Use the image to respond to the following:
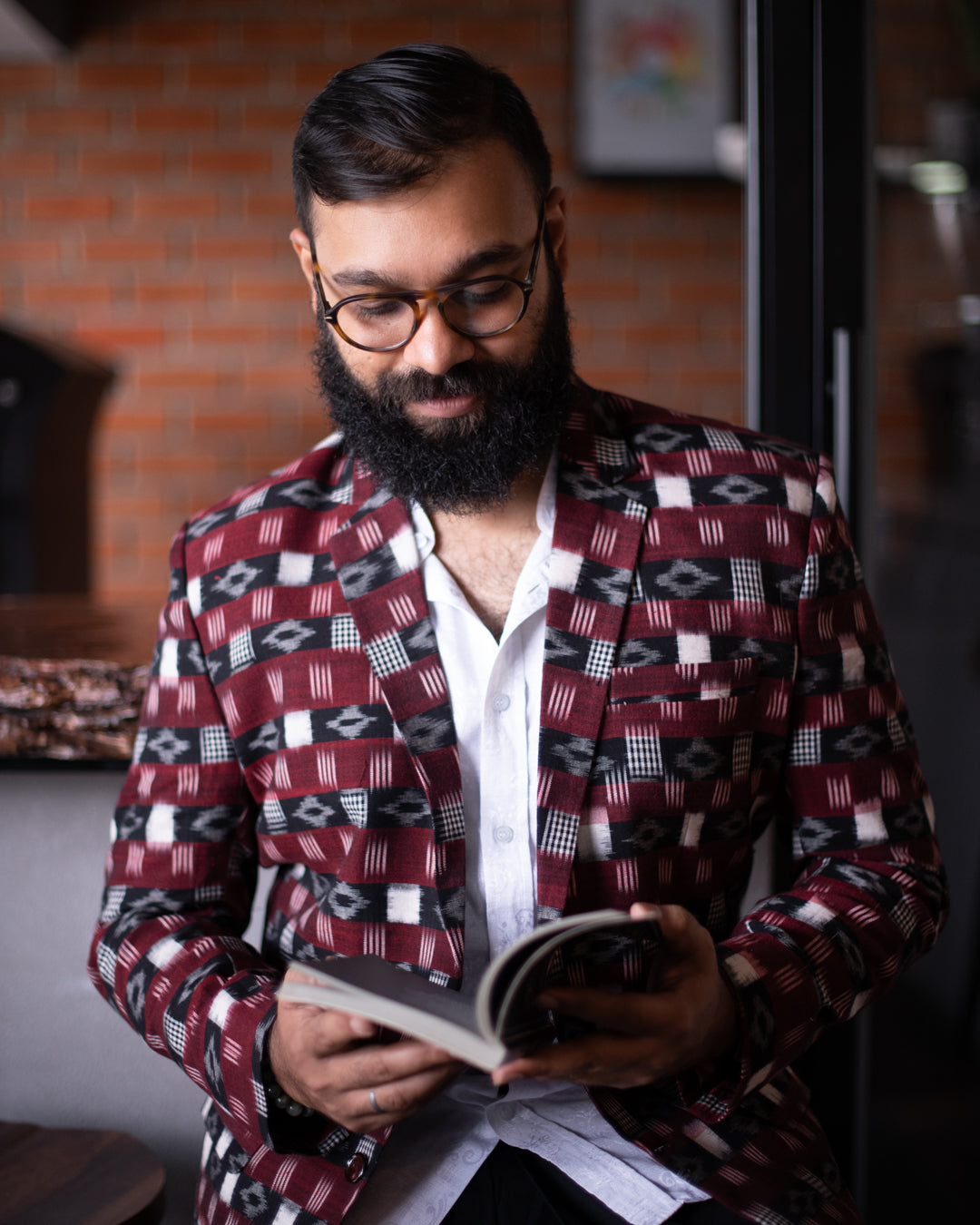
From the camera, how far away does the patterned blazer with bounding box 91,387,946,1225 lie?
Result: 87 cm

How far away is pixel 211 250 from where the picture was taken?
3875mm

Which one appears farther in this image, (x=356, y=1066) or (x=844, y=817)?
(x=844, y=817)

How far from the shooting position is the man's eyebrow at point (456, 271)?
891 mm

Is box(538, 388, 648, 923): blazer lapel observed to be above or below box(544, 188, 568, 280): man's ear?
below

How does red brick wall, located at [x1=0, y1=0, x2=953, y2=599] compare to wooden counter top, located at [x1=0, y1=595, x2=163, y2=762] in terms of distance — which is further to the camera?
red brick wall, located at [x1=0, y1=0, x2=953, y2=599]

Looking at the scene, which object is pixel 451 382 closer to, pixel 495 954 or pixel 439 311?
pixel 439 311

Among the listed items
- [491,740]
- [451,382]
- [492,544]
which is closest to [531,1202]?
[491,740]

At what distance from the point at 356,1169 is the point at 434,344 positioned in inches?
25.1

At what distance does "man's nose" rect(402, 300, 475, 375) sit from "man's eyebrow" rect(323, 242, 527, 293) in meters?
0.02

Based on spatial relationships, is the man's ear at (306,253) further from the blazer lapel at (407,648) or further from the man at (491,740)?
the blazer lapel at (407,648)

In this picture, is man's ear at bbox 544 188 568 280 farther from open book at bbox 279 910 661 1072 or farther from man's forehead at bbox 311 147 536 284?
open book at bbox 279 910 661 1072

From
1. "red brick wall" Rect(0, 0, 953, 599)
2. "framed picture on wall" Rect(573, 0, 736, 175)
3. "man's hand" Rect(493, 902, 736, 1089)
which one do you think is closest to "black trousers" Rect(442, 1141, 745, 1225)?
"man's hand" Rect(493, 902, 736, 1089)

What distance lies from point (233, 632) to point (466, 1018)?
0.45 meters

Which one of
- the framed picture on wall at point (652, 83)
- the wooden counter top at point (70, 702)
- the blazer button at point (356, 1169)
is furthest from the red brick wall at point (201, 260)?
the blazer button at point (356, 1169)
